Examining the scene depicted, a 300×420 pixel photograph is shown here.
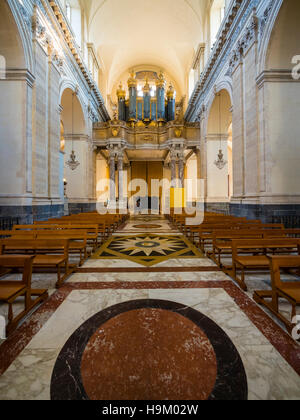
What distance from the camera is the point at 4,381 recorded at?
1473 millimetres

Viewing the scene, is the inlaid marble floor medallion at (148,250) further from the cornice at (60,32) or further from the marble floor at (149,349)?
the cornice at (60,32)

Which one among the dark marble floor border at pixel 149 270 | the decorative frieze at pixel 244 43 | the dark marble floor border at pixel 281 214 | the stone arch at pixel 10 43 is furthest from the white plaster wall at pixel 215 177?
the stone arch at pixel 10 43

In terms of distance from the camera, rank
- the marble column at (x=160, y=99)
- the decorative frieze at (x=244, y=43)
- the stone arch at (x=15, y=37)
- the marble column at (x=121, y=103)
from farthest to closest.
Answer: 1. the marble column at (x=121, y=103)
2. the marble column at (x=160, y=99)
3. the decorative frieze at (x=244, y=43)
4. the stone arch at (x=15, y=37)

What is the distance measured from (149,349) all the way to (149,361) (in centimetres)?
14

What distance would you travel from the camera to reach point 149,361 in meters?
1.64

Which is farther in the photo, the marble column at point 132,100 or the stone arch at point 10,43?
the marble column at point 132,100

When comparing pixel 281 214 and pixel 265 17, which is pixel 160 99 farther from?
pixel 281 214

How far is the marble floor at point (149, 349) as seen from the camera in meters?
1.40

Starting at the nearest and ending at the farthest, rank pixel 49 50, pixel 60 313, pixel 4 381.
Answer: pixel 4 381 < pixel 60 313 < pixel 49 50

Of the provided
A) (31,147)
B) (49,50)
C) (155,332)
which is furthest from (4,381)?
(49,50)

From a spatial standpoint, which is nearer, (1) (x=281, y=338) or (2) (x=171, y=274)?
(1) (x=281, y=338)

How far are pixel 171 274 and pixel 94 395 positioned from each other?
2.31 metres
